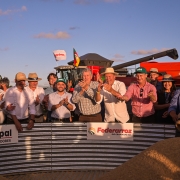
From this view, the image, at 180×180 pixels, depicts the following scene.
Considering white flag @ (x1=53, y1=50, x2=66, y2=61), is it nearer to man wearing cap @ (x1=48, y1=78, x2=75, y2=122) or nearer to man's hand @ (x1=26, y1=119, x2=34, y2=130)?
man wearing cap @ (x1=48, y1=78, x2=75, y2=122)

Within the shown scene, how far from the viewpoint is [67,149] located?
315 inches

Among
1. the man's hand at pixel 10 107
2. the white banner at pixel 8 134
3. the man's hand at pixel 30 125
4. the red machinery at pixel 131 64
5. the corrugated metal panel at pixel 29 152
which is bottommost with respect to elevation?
the corrugated metal panel at pixel 29 152

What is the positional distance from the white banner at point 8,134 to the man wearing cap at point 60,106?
94 centimetres

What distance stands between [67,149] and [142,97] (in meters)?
1.93

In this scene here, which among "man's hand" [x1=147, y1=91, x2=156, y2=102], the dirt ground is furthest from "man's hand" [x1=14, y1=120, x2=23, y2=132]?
the dirt ground

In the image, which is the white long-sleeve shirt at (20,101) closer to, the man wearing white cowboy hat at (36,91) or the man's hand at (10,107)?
the man's hand at (10,107)

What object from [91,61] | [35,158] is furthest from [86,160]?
[91,61]

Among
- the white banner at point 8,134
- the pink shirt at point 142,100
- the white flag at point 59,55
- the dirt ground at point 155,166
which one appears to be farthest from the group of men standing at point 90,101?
the white flag at point 59,55

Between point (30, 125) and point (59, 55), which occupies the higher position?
point (59, 55)

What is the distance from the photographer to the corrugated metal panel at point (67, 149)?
25.6 ft

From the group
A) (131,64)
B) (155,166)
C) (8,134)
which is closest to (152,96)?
(155,166)

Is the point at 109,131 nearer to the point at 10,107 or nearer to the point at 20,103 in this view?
the point at 20,103

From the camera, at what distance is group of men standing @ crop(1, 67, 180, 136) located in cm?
774

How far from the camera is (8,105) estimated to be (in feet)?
25.3
